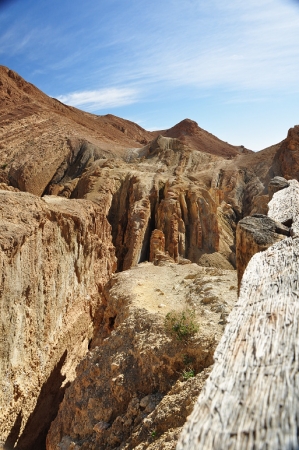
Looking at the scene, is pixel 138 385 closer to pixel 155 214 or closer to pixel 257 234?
pixel 257 234

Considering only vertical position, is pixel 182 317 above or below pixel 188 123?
below

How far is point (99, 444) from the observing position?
16.8 ft

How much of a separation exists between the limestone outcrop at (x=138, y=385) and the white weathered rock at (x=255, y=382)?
283 centimetres

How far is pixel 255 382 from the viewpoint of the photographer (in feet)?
3.95

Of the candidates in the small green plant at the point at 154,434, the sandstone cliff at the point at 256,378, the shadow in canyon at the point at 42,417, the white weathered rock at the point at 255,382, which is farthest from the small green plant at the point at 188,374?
the shadow in canyon at the point at 42,417

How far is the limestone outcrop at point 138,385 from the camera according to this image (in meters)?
4.58

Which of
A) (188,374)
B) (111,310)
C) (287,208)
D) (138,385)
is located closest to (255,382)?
(287,208)

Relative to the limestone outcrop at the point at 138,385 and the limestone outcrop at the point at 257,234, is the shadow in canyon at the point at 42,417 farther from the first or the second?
the limestone outcrop at the point at 257,234

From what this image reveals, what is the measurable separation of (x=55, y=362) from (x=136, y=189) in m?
18.1

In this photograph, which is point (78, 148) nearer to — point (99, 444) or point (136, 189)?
point (136, 189)

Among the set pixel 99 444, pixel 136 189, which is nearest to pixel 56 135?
pixel 136 189

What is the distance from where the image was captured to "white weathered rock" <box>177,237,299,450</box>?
3.44 feet

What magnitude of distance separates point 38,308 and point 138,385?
4854 millimetres

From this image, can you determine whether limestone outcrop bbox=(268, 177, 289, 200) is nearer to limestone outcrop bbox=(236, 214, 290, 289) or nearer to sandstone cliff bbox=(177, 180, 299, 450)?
limestone outcrop bbox=(236, 214, 290, 289)
